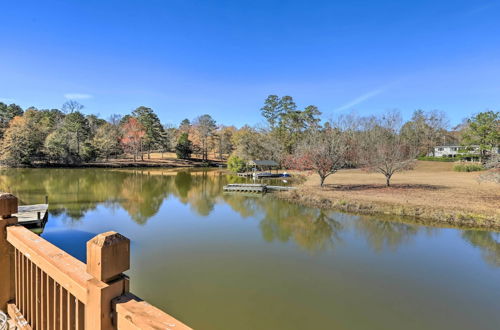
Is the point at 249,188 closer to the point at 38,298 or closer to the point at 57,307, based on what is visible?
the point at 38,298

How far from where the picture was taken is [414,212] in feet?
44.8

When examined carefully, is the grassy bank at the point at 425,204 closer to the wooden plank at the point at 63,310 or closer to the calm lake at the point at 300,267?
the calm lake at the point at 300,267

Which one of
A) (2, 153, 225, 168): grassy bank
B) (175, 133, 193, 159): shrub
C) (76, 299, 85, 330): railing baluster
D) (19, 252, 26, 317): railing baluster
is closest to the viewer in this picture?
(76, 299, 85, 330): railing baluster

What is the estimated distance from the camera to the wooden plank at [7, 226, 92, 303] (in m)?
1.31

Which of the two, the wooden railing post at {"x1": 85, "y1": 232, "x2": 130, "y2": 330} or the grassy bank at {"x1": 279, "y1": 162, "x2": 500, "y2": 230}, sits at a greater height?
the wooden railing post at {"x1": 85, "y1": 232, "x2": 130, "y2": 330}

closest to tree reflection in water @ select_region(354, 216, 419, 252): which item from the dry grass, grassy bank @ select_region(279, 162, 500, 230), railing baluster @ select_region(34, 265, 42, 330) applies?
grassy bank @ select_region(279, 162, 500, 230)

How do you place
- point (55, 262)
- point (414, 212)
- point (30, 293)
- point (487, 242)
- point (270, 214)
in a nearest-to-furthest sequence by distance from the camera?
point (55, 262), point (30, 293), point (487, 242), point (414, 212), point (270, 214)

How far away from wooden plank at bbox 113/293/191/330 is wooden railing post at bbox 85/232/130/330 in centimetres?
4

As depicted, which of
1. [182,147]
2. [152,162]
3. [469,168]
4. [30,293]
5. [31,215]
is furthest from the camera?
[182,147]

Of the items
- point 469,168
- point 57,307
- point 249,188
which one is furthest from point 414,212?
point 469,168

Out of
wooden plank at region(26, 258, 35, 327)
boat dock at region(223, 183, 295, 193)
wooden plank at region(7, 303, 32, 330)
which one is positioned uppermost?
wooden plank at region(26, 258, 35, 327)

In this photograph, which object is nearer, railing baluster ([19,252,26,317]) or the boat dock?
railing baluster ([19,252,26,317])

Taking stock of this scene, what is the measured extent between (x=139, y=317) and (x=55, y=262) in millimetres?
871

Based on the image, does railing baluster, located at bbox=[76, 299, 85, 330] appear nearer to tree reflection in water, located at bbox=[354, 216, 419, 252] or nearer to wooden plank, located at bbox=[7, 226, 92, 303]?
wooden plank, located at bbox=[7, 226, 92, 303]
